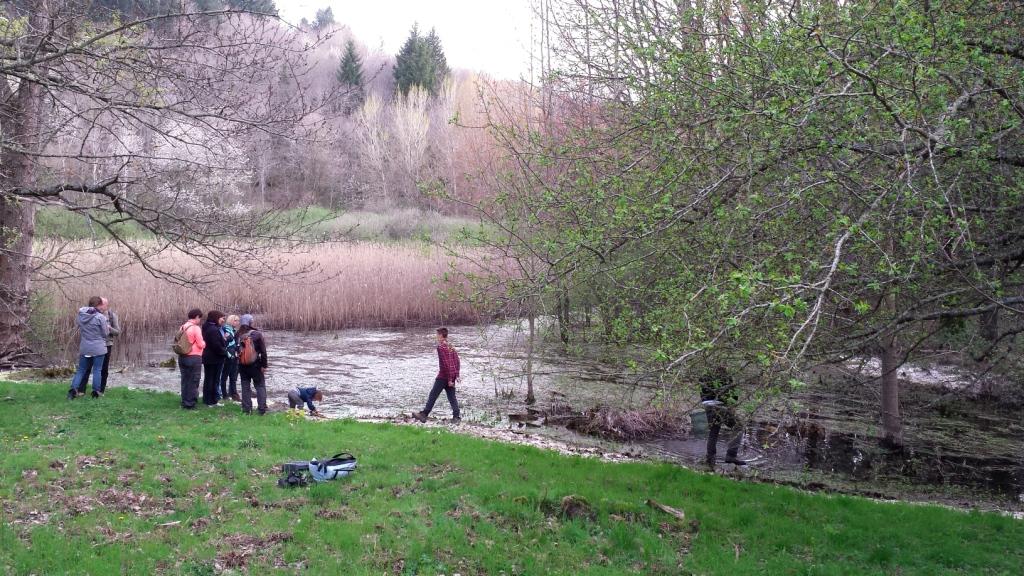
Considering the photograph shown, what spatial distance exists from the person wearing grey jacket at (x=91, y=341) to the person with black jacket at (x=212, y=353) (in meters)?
1.65

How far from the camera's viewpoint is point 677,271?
24.7ft

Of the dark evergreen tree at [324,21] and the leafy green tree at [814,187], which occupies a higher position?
the dark evergreen tree at [324,21]

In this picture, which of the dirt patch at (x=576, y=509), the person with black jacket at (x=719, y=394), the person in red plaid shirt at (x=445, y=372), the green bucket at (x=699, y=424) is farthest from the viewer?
the person in red plaid shirt at (x=445, y=372)

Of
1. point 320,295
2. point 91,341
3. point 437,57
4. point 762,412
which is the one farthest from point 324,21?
point 762,412

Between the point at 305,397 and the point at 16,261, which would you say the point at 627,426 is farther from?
the point at 16,261

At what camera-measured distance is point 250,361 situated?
11.6 metres

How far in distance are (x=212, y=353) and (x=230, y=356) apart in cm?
38

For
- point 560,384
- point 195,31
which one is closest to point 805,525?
point 195,31

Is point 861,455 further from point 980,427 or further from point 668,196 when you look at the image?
point 668,196

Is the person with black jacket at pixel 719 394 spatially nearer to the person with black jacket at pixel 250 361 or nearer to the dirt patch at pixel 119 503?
the dirt patch at pixel 119 503

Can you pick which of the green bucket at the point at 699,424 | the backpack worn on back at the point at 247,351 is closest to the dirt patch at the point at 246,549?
the backpack worn on back at the point at 247,351

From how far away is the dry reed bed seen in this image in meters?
21.5

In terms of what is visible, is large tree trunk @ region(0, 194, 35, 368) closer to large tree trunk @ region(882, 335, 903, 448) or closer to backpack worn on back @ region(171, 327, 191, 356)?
backpack worn on back @ region(171, 327, 191, 356)

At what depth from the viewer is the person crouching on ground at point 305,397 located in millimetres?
12677
